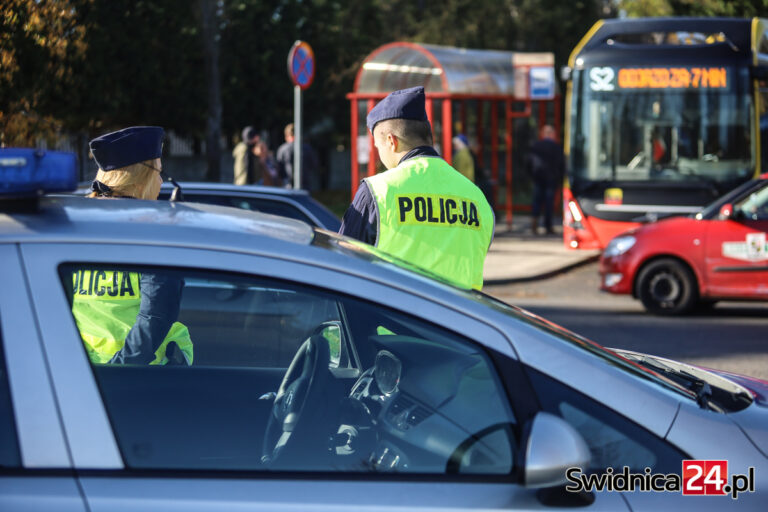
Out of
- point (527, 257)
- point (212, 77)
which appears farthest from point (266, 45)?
point (527, 257)

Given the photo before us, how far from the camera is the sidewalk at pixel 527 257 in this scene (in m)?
13.8

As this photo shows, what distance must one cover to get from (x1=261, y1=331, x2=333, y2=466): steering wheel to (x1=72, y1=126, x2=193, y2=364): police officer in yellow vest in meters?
0.38

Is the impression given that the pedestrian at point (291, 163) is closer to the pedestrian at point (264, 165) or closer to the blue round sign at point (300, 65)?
the pedestrian at point (264, 165)

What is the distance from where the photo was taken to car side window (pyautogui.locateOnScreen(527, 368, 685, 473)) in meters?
2.36

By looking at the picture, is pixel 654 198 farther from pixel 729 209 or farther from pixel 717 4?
pixel 717 4

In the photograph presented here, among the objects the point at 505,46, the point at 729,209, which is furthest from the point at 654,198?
the point at 505,46

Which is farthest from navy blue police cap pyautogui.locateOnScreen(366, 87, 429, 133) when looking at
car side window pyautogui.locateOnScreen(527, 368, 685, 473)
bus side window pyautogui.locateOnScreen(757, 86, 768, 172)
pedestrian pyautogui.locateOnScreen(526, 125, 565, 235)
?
pedestrian pyautogui.locateOnScreen(526, 125, 565, 235)

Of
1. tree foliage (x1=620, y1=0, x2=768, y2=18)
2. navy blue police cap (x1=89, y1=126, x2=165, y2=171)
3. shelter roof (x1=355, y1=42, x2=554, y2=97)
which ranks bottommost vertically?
navy blue police cap (x1=89, y1=126, x2=165, y2=171)

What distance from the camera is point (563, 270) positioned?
1493 cm

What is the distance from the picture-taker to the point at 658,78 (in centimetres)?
1480

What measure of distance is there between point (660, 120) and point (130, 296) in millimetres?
12547

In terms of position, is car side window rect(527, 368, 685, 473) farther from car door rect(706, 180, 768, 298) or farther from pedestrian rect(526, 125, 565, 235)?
pedestrian rect(526, 125, 565, 235)

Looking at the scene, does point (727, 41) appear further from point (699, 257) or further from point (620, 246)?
point (699, 257)

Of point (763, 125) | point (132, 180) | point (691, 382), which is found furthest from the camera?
point (763, 125)
